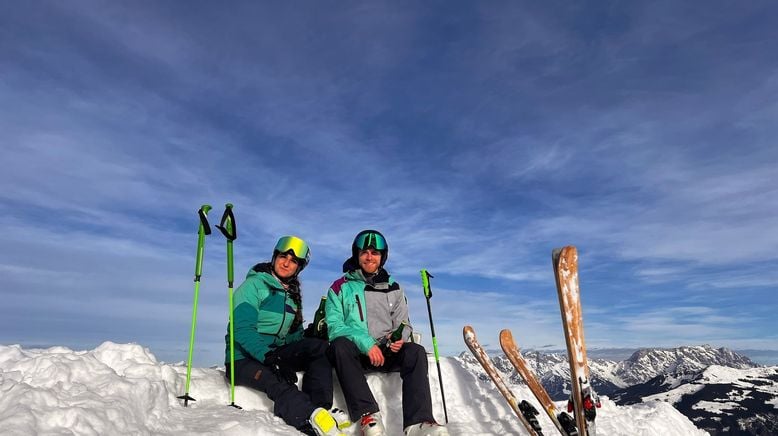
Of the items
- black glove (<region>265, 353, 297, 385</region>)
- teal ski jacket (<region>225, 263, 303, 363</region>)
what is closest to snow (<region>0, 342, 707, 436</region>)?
black glove (<region>265, 353, 297, 385</region>)

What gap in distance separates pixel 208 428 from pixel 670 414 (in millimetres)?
7507

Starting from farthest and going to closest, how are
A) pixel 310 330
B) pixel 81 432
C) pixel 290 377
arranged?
pixel 310 330 → pixel 290 377 → pixel 81 432

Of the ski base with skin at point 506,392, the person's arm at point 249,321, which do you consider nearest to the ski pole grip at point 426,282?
the ski base with skin at point 506,392

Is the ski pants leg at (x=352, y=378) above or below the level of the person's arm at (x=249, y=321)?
below

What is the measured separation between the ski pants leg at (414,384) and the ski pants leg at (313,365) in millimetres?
989

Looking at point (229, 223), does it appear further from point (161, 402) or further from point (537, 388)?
point (537, 388)

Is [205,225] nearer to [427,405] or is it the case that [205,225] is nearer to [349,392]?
[349,392]

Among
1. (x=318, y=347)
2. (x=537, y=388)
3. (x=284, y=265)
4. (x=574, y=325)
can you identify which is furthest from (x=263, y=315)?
(x=574, y=325)

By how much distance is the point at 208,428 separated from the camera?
518 cm

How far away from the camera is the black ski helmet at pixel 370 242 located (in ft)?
24.8

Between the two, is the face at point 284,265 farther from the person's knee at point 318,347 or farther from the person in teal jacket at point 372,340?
the person's knee at point 318,347

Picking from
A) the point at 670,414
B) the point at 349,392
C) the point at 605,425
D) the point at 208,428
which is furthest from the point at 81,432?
the point at 670,414

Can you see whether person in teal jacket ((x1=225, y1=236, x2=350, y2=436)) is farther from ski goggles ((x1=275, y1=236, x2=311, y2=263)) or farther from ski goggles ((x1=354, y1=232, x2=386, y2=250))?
ski goggles ((x1=354, y1=232, x2=386, y2=250))

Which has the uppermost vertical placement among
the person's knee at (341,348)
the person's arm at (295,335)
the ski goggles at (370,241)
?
the ski goggles at (370,241)
